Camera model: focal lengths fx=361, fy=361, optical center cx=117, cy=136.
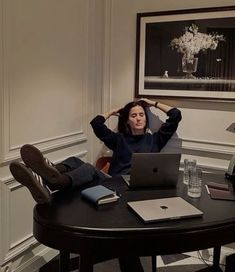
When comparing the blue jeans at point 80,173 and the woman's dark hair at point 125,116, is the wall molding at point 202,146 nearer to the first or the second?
the woman's dark hair at point 125,116

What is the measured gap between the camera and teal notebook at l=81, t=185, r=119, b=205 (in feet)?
5.51

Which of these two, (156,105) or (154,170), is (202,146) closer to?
(156,105)

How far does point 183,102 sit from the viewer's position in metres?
2.77

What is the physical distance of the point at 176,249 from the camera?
150 centimetres

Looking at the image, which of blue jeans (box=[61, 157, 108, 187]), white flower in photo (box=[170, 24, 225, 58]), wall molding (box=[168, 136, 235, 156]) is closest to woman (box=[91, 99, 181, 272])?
wall molding (box=[168, 136, 235, 156])

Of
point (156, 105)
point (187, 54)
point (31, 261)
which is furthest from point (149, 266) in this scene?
point (187, 54)

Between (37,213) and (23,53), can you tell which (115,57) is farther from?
(37,213)

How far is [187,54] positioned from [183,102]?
1.18 ft

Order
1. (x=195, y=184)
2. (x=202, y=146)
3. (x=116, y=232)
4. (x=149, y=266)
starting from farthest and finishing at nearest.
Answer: (x=202, y=146)
(x=149, y=266)
(x=195, y=184)
(x=116, y=232)

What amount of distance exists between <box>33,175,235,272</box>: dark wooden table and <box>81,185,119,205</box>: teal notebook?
0.04 meters

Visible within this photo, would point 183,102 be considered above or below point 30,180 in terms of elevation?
above

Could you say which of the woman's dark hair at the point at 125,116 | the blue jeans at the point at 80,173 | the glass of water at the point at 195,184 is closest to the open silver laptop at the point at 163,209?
the glass of water at the point at 195,184

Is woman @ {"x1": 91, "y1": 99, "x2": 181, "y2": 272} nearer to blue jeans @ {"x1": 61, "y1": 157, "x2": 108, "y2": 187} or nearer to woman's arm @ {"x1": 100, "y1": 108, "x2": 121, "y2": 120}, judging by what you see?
woman's arm @ {"x1": 100, "y1": 108, "x2": 121, "y2": 120}

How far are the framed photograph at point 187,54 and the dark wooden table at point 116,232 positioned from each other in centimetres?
123
